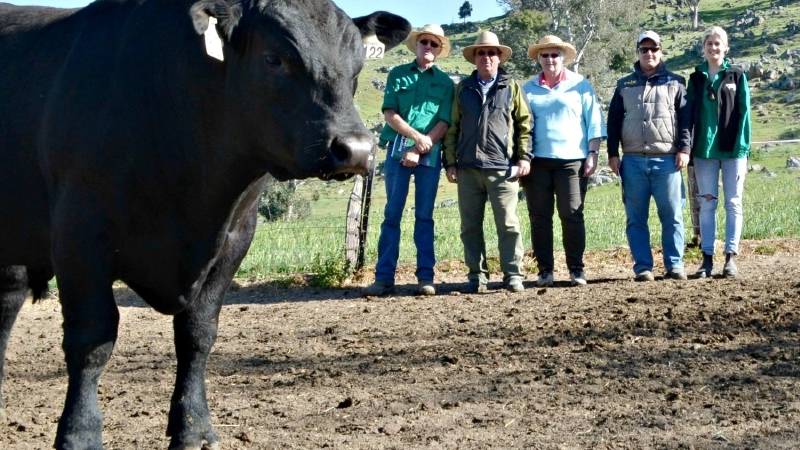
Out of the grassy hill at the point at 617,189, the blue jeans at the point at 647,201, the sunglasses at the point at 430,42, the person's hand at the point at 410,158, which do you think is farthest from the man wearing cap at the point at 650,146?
the grassy hill at the point at 617,189

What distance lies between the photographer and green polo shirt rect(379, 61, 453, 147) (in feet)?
37.4

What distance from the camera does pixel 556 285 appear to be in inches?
465

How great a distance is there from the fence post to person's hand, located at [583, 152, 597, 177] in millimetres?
2594

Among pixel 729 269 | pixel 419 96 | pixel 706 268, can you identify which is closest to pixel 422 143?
pixel 419 96

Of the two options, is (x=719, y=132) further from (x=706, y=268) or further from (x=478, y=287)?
(x=478, y=287)

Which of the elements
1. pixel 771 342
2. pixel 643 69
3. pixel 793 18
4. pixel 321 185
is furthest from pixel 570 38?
pixel 771 342

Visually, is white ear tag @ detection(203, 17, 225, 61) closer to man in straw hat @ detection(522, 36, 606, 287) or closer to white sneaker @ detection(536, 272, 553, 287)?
man in straw hat @ detection(522, 36, 606, 287)

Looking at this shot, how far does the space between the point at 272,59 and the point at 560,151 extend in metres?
6.44

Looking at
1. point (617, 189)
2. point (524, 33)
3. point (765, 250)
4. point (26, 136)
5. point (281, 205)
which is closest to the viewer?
point (26, 136)

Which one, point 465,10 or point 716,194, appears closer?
point 716,194

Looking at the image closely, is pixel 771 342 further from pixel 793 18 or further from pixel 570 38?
pixel 793 18

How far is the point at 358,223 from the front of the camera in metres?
13.5

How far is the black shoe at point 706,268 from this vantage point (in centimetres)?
1174

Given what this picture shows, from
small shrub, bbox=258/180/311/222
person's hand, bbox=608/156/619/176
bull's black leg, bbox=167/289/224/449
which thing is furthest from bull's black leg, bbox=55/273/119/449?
small shrub, bbox=258/180/311/222
